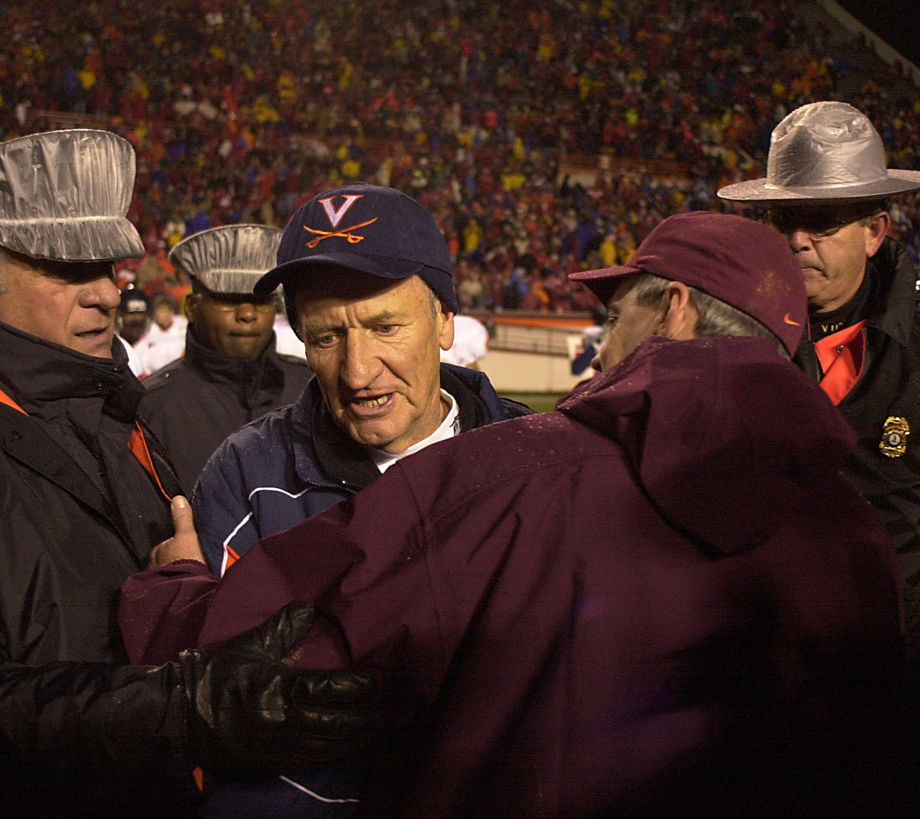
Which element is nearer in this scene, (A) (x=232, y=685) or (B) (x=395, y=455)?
(A) (x=232, y=685)

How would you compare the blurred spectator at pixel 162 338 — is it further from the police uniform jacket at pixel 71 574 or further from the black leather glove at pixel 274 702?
the black leather glove at pixel 274 702

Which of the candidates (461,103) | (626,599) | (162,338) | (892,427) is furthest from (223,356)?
(461,103)

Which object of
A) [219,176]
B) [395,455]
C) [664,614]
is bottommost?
[219,176]

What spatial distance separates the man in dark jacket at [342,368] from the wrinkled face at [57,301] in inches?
16.3

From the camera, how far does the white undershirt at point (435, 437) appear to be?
77.9 inches

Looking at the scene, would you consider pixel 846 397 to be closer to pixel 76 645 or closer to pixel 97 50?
pixel 76 645

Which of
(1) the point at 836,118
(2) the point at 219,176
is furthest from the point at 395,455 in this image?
(2) the point at 219,176

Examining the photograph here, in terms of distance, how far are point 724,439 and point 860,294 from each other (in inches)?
76.6

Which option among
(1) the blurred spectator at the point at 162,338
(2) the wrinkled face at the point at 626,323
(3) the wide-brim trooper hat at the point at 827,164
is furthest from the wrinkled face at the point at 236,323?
(1) the blurred spectator at the point at 162,338

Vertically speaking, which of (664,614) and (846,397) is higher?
(664,614)

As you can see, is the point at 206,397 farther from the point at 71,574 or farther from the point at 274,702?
the point at 274,702

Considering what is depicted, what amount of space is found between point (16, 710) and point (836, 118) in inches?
104

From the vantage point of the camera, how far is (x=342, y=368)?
75.4 inches

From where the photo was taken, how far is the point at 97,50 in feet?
66.7
